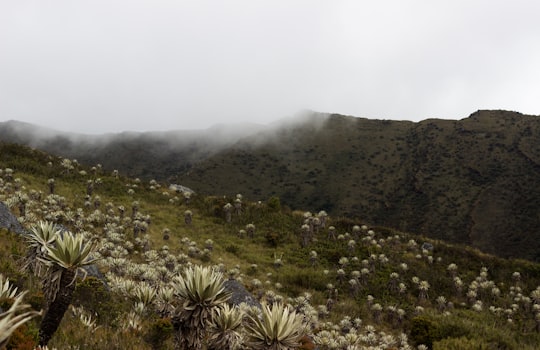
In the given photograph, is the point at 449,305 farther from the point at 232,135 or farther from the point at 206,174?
the point at 232,135

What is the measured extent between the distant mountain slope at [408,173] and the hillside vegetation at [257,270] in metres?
55.4

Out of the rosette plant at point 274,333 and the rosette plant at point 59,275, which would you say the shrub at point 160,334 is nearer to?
the rosette plant at point 59,275

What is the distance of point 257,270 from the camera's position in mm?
23719

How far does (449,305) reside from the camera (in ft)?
73.4

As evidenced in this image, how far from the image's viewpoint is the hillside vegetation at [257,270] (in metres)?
9.02

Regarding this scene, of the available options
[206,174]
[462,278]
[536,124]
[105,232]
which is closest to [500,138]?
[536,124]

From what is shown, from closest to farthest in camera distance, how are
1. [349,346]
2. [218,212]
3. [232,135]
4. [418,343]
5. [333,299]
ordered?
[349,346] < [418,343] < [333,299] < [218,212] < [232,135]

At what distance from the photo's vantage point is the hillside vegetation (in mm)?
9016

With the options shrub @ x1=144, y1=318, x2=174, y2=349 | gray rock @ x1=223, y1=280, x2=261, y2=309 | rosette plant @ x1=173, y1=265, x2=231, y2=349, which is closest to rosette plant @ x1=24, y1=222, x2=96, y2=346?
rosette plant @ x1=173, y1=265, x2=231, y2=349

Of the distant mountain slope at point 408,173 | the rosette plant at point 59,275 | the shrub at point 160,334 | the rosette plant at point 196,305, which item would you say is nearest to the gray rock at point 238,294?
the shrub at point 160,334

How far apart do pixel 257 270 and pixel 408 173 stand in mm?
86951

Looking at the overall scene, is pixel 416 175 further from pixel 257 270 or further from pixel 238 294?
pixel 238 294

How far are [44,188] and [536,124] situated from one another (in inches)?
4411

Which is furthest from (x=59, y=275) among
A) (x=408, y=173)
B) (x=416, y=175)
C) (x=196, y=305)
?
(x=408, y=173)
